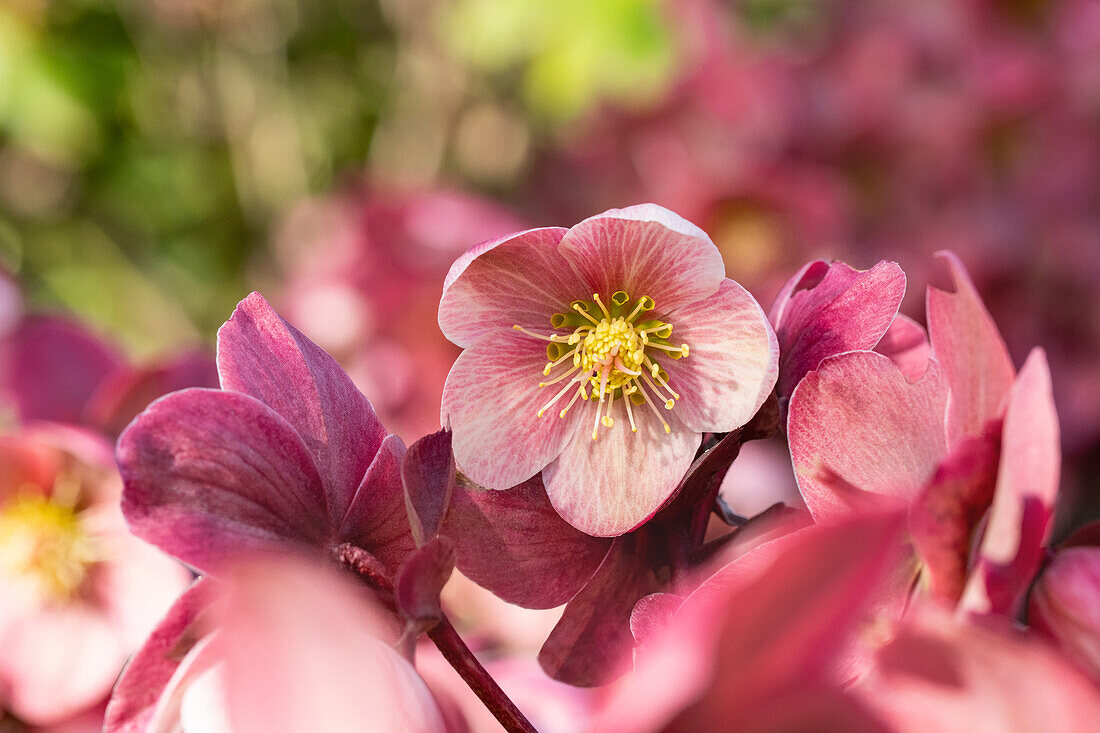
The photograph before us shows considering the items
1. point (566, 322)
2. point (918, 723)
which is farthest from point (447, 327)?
point (918, 723)

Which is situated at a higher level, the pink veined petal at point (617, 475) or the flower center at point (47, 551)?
the pink veined petal at point (617, 475)

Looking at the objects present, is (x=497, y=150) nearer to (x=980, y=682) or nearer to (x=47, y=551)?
(x=47, y=551)

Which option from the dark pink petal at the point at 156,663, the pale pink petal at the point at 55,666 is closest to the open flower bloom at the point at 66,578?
the pale pink petal at the point at 55,666

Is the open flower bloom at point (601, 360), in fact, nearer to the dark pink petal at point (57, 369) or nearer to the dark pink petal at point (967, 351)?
A: the dark pink petal at point (967, 351)

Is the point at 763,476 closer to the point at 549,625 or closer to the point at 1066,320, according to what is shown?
the point at 549,625

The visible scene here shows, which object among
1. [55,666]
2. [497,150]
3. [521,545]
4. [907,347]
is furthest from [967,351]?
[497,150]

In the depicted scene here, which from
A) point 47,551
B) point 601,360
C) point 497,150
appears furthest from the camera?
point 497,150

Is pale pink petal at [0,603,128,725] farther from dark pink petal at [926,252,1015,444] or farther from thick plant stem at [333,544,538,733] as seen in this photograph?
dark pink petal at [926,252,1015,444]
